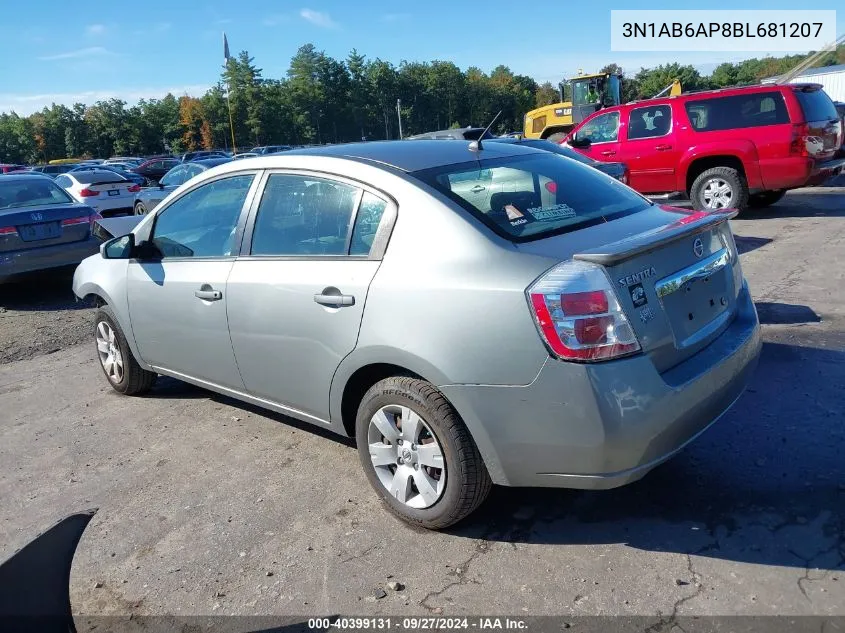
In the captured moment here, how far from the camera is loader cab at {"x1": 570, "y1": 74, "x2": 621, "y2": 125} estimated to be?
21.5m

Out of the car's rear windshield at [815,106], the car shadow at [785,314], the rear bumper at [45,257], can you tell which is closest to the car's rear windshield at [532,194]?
the car shadow at [785,314]

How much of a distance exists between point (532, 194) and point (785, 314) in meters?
3.55

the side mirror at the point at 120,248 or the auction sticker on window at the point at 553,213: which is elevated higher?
the auction sticker on window at the point at 553,213

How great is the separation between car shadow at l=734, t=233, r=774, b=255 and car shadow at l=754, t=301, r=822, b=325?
2.63 meters

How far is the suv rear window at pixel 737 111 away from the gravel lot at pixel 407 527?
21.2 ft

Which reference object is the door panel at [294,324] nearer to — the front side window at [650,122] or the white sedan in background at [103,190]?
the front side window at [650,122]

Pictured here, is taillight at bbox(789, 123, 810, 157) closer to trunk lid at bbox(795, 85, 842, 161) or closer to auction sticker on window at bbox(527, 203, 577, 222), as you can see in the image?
trunk lid at bbox(795, 85, 842, 161)

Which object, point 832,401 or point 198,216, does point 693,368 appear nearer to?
point 832,401

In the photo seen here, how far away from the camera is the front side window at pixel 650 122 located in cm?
1136

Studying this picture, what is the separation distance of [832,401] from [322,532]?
3.02m

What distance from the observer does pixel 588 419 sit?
2.56m

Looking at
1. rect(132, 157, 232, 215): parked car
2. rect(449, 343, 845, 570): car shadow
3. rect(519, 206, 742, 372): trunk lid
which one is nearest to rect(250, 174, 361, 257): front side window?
rect(519, 206, 742, 372): trunk lid

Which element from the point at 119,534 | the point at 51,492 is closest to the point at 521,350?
the point at 119,534

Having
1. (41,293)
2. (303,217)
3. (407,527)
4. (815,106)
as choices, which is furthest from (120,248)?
(815,106)
